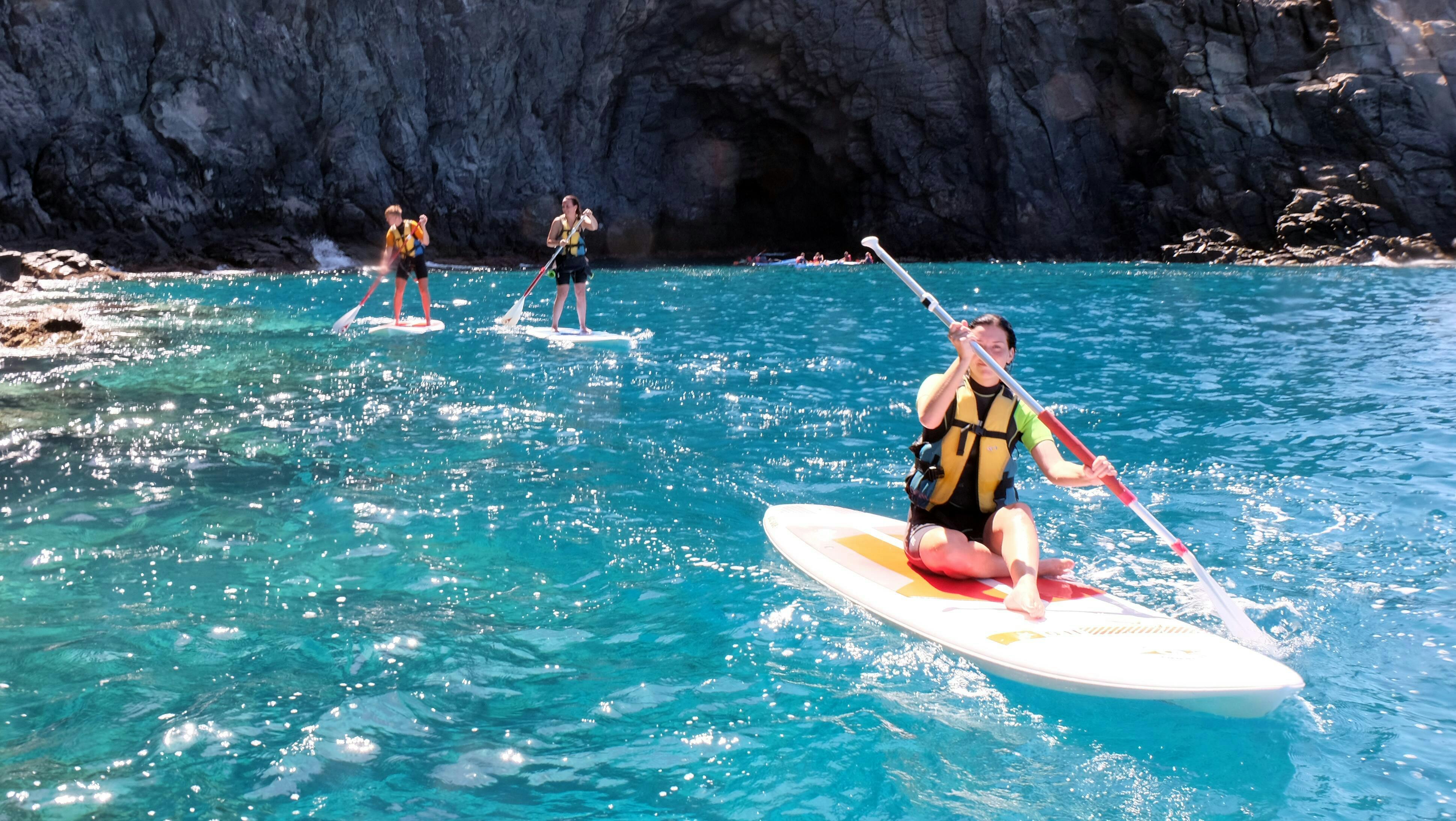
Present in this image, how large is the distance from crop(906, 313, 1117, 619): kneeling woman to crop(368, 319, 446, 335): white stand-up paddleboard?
12.3 m

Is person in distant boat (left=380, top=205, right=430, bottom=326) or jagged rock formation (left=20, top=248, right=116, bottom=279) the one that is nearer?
person in distant boat (left=380, top=205, right=430, bottom=326)

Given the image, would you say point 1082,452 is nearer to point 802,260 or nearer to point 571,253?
point 571,253

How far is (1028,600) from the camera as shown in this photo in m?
4.88

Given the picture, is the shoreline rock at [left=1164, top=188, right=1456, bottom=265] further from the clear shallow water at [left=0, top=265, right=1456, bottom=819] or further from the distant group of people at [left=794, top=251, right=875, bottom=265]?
the clear shallow water at [left=0, top=265, right=1456, bottom=819]

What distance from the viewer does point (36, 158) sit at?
34.1m

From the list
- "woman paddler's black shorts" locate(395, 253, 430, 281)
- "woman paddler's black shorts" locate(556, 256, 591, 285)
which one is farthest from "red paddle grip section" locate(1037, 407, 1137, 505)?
"woman paddler's black shorts" locate(395, 253, 430, 281)

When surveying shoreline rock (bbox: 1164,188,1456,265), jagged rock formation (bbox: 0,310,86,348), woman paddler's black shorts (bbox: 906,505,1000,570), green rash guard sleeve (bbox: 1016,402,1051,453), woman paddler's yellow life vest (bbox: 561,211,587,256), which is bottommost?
woman paddler's black shorts (bbox: 906,505,1000,570)

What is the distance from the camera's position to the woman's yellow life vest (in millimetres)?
16531

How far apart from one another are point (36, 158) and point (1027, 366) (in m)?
34.3

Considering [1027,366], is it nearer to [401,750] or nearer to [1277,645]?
[1277,645]

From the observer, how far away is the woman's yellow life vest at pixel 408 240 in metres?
16.5

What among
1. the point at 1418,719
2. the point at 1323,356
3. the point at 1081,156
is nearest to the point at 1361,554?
the point at 1418,719

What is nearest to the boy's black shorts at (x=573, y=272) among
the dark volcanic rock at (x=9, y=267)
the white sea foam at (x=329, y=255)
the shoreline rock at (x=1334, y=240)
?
the dark volcanic rock at (x=9, y=267)

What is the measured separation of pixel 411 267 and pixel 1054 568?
13525 mm
